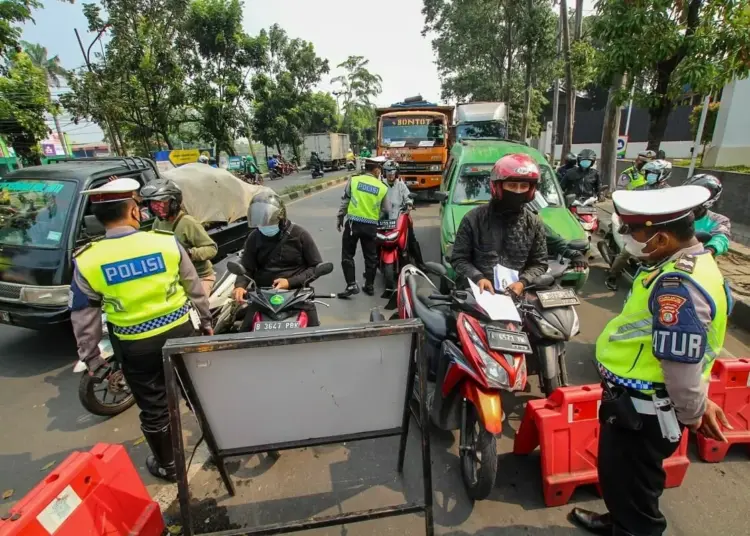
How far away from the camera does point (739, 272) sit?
584 cm

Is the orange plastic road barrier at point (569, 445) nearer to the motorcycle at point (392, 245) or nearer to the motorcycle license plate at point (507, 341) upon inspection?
the motorcycle license plate at point (507, 341)

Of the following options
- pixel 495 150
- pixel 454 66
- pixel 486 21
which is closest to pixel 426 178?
pixel 495 150

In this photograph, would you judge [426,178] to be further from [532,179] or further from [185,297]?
[185,297]

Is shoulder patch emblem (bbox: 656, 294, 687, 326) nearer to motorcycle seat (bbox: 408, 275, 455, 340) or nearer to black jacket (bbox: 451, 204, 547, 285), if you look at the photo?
motorcycle seat (bbox: 408, 275, 455, 340)

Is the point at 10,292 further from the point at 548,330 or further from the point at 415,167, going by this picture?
the point at 415,167

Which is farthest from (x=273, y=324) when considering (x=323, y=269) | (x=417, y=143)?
(x=417, y=143)

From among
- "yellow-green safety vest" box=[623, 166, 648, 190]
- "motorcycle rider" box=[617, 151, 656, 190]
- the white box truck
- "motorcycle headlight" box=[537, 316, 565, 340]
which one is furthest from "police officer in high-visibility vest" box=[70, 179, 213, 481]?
the white box truck

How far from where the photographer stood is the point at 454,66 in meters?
29.7

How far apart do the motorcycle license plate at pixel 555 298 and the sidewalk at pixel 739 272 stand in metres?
3.04

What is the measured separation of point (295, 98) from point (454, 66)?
38.6 feet

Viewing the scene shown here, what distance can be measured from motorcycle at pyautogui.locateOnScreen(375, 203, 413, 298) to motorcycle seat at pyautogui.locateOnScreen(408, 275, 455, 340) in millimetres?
1928

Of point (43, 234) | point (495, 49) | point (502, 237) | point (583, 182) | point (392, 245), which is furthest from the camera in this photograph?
point (495, 49)

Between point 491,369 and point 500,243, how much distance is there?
131 centimetres

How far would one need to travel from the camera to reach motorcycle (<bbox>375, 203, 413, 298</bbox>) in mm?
5555
